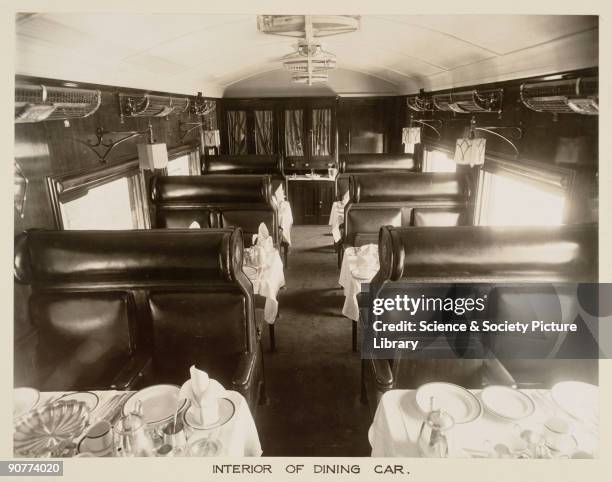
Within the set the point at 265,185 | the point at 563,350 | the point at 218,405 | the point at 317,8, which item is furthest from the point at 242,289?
the point at 265,185

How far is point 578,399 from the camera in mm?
1829

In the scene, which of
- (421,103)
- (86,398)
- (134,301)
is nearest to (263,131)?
(421,103)

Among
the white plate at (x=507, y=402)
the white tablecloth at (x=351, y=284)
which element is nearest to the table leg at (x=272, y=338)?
the white tablecloth at (x=351, y=284)

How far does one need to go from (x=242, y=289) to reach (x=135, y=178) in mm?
2534

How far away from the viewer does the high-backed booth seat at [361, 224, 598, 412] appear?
7.62 feet

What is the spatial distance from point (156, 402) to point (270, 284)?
179cm

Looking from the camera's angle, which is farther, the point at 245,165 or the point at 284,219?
the point at 245,165

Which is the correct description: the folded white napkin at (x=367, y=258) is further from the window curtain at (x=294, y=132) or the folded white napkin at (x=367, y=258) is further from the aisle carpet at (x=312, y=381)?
A: the window curtain at (x=294, y=132)

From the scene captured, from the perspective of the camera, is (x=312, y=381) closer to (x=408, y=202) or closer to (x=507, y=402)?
(x=507, y=402)

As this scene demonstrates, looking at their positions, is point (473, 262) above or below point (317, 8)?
below

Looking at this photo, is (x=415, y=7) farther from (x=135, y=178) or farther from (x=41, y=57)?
(x=135, y=178)

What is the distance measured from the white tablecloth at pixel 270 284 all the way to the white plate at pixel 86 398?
169 cm

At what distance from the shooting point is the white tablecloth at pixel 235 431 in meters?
1.67

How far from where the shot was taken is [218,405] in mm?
1798
